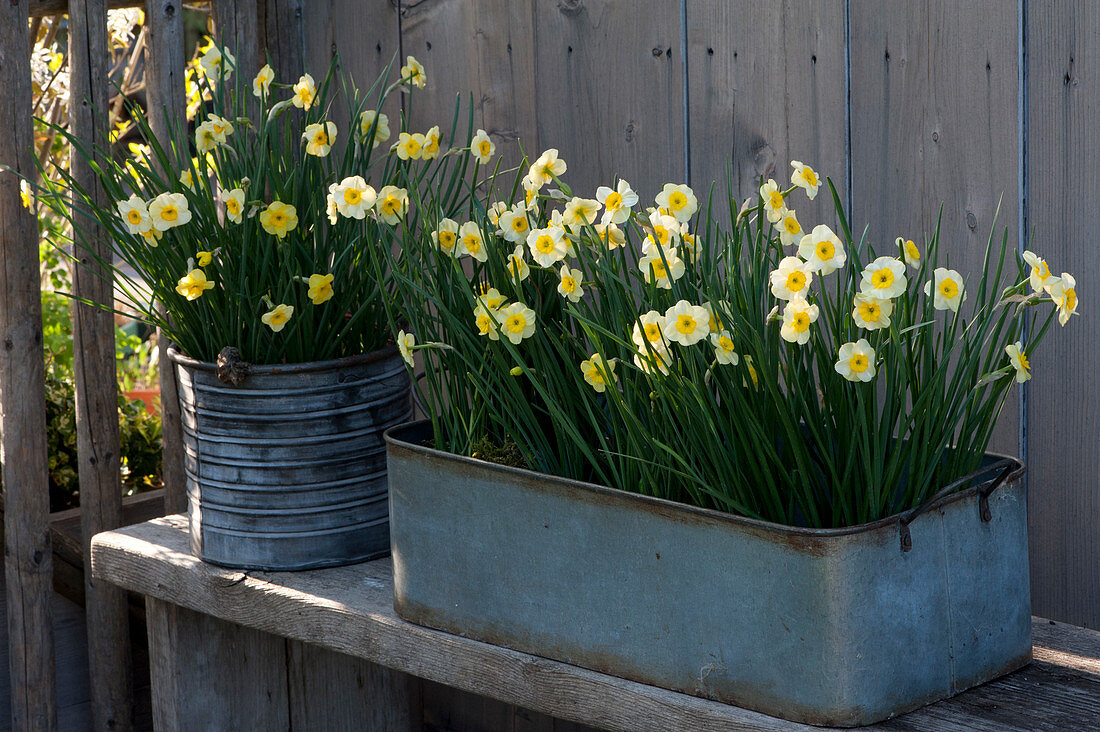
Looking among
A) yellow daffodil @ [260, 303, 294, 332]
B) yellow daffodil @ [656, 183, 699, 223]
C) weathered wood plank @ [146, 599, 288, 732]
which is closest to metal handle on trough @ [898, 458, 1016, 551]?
yellow daffodil @ [656, 183, 699, 223]

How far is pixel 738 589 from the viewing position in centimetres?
94

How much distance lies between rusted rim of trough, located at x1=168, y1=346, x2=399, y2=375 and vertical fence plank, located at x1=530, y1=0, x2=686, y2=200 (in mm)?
435

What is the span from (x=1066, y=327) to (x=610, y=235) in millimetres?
528

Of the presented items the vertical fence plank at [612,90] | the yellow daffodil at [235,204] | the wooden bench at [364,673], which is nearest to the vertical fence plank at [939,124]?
the vertical fence plank at [612,90]

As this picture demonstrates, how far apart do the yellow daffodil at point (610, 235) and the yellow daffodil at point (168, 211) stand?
48 cm

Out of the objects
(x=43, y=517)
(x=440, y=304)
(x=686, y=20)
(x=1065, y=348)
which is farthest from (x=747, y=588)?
(x=43, y=517)

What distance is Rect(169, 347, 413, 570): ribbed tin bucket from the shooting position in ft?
4.39

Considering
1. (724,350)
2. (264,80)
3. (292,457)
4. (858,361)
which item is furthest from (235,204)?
(858,361)

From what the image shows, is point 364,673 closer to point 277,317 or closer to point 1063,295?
point 277,317

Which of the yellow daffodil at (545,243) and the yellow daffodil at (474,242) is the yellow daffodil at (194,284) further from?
the yellow daffodil at (545,243)

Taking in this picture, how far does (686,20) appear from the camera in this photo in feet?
4.87

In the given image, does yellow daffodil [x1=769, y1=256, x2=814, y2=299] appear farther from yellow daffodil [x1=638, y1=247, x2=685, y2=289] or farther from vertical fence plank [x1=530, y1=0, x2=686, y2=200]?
vertical fence plank [x1=530, y1=0, x2=686, y2=200]

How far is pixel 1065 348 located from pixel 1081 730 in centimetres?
45

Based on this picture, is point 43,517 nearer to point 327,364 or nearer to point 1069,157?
point 327,364
